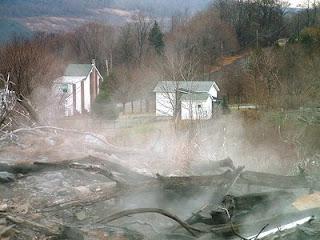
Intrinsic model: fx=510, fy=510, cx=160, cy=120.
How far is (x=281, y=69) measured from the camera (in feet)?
85.3

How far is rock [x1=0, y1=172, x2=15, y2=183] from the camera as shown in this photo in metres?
5.57

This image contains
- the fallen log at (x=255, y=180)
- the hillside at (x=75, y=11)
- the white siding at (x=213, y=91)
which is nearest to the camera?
the fallen log at (x=255, y=180)

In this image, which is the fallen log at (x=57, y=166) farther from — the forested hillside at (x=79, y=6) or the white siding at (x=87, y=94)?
the forested hillside at (x=79, y=6)

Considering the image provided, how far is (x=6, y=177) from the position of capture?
18.4 feet

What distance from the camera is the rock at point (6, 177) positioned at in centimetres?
557

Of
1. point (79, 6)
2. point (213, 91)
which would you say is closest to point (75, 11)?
point (79, 6)

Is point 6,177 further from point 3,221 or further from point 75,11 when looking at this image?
point 75,11

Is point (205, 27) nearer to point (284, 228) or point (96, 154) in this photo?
point (96, 154)

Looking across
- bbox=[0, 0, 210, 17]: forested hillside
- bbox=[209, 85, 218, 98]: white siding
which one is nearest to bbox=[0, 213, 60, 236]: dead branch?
bbox=[209, 85, 218, 98]: white siding

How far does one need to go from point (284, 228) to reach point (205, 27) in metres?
37.5

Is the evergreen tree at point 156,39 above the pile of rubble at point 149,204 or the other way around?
above

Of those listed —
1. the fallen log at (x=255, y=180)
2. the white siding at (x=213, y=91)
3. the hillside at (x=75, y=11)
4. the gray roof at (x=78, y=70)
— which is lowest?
the fallen log at (x=255, y=180)

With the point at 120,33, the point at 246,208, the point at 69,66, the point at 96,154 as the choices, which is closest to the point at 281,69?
the point at 69,66

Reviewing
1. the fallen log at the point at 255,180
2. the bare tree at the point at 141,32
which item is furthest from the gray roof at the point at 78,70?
the fallen log at the point at 255,180
